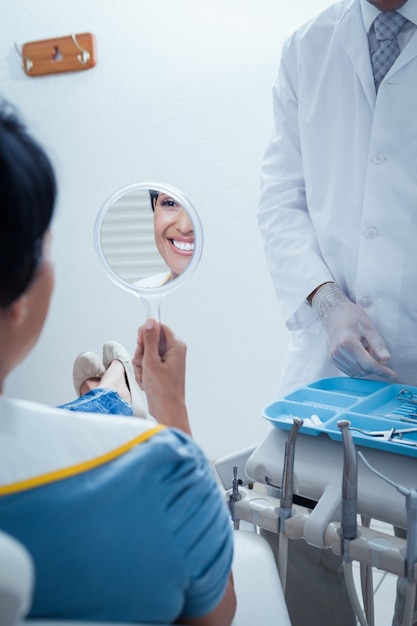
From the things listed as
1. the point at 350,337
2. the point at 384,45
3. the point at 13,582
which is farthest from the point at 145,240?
the point at 13,582

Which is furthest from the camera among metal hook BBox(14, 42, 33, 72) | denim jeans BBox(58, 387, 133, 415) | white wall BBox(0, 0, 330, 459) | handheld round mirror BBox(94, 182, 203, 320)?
metal hook BBox(14, 42, 33, 72)

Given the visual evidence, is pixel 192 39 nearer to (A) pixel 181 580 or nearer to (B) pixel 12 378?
(B) pixel 12 378

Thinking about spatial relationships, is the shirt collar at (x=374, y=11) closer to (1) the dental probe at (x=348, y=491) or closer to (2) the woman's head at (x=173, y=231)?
(2) the woman's head at (x=173, y=231)

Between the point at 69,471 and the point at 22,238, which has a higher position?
the point at 22,238

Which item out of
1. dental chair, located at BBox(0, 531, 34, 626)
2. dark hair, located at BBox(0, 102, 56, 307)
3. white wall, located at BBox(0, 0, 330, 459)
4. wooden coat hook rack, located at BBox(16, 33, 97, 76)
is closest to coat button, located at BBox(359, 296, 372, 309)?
dark hair, located at BBox(0, 102, 56, 307)

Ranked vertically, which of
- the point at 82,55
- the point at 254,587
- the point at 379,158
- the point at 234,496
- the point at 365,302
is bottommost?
the point at 254,587

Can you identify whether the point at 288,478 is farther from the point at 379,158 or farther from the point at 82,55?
the point at 82,55

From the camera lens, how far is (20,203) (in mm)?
461

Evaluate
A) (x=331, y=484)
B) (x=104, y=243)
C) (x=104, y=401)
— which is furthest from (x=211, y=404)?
(x=331, y=484)

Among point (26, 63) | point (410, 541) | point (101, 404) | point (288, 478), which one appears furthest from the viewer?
point (26, 63)

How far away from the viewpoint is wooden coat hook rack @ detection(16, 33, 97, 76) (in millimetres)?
2547

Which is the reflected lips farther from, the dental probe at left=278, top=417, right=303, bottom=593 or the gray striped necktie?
the gray striped necktie

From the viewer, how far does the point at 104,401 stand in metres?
1.50

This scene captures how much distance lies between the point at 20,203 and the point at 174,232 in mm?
597
